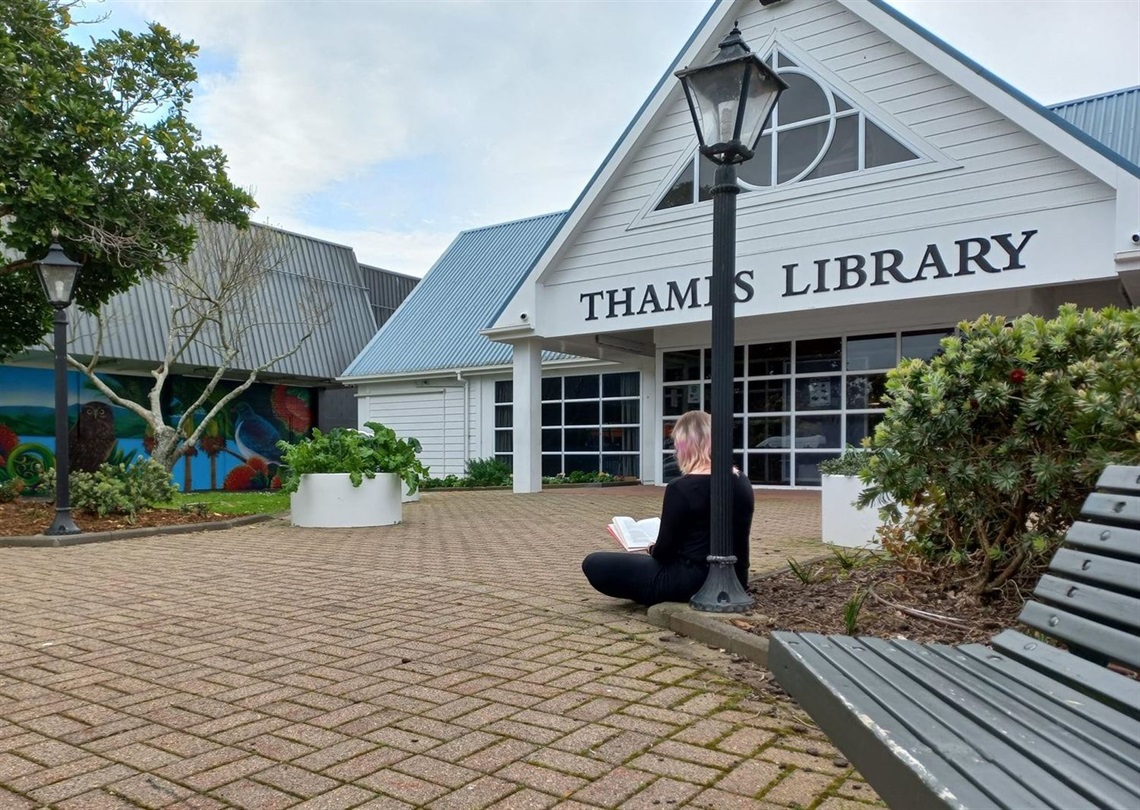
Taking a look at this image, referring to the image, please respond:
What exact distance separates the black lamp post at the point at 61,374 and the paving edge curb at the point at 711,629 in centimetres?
763

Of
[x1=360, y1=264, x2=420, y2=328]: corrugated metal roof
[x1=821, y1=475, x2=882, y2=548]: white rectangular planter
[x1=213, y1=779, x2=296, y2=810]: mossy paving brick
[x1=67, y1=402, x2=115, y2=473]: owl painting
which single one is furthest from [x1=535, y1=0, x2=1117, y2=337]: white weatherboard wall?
[x1=360, y1=264, x2=420, y2=328]: corrugated metal roof

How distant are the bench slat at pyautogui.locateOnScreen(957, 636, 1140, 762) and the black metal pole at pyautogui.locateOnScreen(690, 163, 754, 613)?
6.82 ft

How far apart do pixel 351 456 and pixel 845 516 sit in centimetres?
599

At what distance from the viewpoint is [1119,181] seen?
1048 cm

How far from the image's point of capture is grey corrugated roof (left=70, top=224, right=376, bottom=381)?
21703 millimetres

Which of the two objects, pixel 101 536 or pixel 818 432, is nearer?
pixel 101 536

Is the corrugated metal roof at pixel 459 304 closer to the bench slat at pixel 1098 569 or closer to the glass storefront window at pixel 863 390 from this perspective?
the glass storefront window at pixel 863 390

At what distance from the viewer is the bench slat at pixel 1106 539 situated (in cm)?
221

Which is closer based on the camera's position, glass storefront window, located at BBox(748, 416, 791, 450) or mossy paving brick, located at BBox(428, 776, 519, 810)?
mossy paving brick, located at BBox(428, 776, 519, 810)

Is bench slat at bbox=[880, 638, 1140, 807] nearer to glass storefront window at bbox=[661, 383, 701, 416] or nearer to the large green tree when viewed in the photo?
the large green tree

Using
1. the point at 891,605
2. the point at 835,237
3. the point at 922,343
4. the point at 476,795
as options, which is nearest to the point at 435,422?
the point at 922,343

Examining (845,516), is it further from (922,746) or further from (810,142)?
(810,142)

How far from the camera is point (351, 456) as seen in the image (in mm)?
10617

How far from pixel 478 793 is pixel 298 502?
8.64 meters
